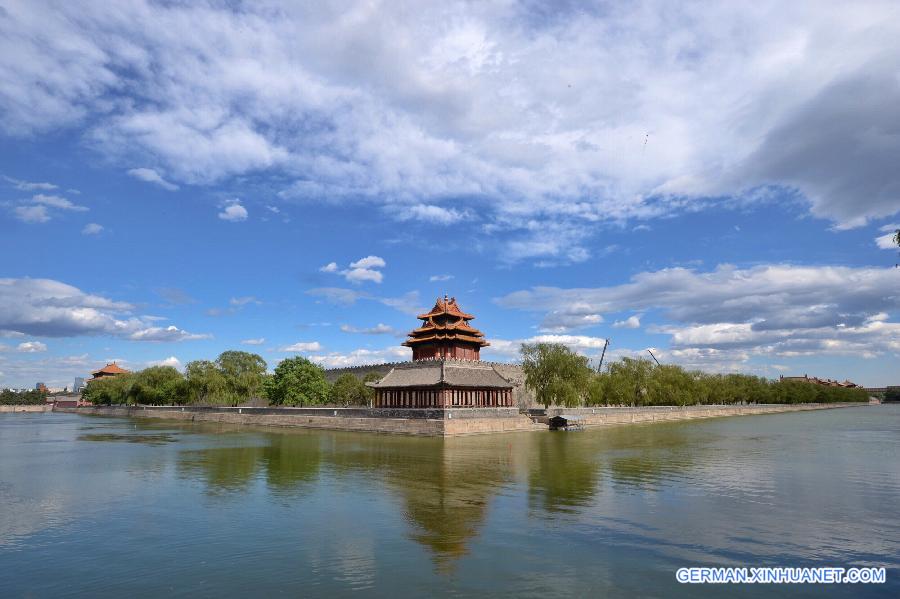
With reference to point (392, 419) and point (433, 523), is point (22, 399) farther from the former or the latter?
point (433, 523)

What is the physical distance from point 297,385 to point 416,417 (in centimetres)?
2945

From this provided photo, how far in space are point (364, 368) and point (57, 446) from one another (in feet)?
144

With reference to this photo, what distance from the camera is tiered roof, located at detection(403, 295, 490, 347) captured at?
262 ft

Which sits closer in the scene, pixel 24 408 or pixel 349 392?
pixel 349 392

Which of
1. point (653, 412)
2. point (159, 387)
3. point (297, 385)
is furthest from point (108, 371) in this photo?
point (653, 412)

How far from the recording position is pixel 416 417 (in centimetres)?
5591

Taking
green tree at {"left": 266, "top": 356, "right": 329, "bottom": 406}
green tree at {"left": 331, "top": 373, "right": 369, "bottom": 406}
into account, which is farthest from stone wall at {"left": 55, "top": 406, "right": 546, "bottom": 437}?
green tree at {"left": 331, "top": 373, "right": 369, "bottom": 406}

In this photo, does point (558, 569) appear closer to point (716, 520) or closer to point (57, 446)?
point (716, 520)

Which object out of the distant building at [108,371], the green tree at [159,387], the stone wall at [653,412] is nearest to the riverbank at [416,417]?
the stone wall at [653,412]

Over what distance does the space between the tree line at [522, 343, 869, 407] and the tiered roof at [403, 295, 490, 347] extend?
885 cm

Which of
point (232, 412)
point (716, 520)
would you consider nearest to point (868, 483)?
point (716, 520)

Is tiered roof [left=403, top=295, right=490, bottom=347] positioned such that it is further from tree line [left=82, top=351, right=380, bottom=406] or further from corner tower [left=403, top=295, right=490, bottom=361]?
tree line [left=82, top=351, right=380, bottom=406]

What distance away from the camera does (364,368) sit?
87938 mm

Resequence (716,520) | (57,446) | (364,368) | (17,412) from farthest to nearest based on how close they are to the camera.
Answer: (17,412) < (364,368) < (57,446) < (716,520)
